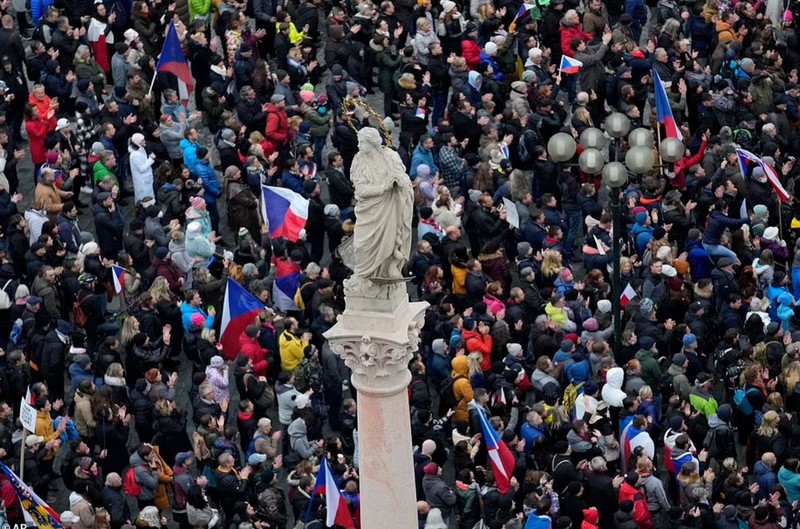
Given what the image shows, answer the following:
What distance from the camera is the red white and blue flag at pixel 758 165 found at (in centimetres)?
3656

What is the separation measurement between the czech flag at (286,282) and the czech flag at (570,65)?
9052mm

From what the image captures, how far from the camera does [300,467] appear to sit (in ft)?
97.5

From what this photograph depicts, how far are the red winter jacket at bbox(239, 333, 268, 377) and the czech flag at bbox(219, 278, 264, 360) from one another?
289 millimetres

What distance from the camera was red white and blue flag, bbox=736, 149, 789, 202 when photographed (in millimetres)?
36562

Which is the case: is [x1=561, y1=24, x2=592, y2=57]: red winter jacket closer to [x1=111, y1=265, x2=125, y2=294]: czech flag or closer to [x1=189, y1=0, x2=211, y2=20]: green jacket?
[x1=189, y1=0, x2=211, y2=20]: green jacket

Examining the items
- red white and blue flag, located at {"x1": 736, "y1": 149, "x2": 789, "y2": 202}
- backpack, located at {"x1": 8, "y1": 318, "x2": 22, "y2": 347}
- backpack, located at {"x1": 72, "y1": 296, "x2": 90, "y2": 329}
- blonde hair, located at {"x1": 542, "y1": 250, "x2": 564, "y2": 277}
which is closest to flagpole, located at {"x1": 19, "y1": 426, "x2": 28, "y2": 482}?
backpack, located at {"x1": 8, "y1": 318, "x2": 22, "y2": 347}

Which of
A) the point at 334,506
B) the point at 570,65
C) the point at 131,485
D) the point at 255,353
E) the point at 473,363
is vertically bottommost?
the point at 131,485

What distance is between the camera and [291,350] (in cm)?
3194

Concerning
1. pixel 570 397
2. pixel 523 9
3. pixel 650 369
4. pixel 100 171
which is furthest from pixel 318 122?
pixel 570 397

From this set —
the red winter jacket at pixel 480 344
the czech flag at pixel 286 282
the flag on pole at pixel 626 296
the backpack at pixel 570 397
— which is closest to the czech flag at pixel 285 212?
the czech flag at pixel 286 282

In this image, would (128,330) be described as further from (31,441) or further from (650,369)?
(650,369)

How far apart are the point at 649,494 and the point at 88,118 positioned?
1340 centimetres

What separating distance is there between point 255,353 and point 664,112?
30.1 feet

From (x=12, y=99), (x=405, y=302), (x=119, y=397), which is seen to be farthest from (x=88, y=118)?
(x=405, y=302)
